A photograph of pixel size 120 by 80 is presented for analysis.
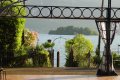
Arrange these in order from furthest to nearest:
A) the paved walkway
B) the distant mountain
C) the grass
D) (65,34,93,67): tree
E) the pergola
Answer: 1. the distant mountain
2. (65,34,93,67): tree
3. the grass
4. the pergola
5. the paved walkway

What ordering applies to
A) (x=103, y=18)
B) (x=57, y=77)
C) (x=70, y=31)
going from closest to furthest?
(x=57, y=77), (x=103, y=18), (x=70, y=31)

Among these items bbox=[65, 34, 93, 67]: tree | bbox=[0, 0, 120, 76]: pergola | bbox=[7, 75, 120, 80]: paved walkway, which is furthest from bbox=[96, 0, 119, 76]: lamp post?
bbox=[65, 34, 93, 67]: tree

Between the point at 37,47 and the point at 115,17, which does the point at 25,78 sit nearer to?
the point at 115,17

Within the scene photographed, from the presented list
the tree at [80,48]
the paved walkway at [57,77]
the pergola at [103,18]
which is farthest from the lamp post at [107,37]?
the tree at [80,48]

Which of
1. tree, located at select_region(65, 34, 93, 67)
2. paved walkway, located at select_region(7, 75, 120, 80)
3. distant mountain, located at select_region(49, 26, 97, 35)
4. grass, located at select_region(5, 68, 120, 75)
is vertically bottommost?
paved walkway, located at select_region(7, 75, 120, 80)

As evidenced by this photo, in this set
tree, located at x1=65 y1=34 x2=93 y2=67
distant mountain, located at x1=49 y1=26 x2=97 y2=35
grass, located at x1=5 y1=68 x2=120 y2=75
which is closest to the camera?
grass, located at x1=5 y1=68 x2=120 y2=75

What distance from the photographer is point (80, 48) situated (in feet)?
73.3

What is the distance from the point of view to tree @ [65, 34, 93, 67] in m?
21.8

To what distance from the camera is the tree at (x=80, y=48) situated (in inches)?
856

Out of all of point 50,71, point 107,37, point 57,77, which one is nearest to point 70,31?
point 50,71

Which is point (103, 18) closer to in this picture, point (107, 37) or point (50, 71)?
point (107, 37)

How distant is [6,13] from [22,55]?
167 inches

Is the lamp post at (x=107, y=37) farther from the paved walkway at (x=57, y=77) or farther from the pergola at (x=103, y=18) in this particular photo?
the paved walkway at (x=57, y=77)

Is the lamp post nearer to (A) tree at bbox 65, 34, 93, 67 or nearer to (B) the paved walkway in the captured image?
(B) the paved walkway
